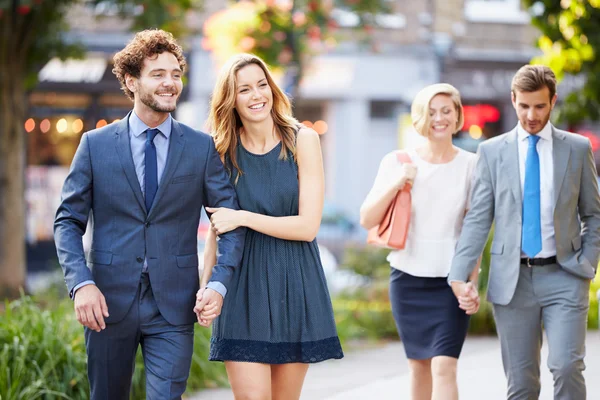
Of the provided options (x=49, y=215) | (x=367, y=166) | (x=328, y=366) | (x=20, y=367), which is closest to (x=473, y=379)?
(x=328, y=366)

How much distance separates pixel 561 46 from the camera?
9953 millimetres

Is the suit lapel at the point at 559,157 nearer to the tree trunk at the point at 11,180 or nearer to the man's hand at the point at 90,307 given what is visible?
the man's hand at the point at 90,307

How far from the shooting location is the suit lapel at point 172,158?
4.03 meters

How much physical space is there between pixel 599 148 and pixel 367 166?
225 inches

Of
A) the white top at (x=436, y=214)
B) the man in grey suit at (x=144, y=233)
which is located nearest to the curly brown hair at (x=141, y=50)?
the man in grey suit at (x=144, y=233)

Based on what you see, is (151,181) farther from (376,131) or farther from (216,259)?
(376,131)

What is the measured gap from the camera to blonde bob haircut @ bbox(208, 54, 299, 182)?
14.2 ft

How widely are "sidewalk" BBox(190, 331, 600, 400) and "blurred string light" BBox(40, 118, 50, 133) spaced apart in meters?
13.4

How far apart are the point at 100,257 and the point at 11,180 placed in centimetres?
811

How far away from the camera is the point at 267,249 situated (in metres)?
4.30

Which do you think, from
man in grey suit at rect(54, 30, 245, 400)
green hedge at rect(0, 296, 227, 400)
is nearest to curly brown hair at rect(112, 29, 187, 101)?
man in grey suit at rect(54, 30, 245, 400)

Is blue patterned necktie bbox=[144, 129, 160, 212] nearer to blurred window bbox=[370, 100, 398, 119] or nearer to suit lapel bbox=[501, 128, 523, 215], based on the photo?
suit lapel bbox=[501, 128, 523, 215]

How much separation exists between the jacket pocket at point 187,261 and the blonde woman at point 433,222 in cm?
145

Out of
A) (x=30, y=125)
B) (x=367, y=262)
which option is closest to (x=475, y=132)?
(x=30, y=125)
